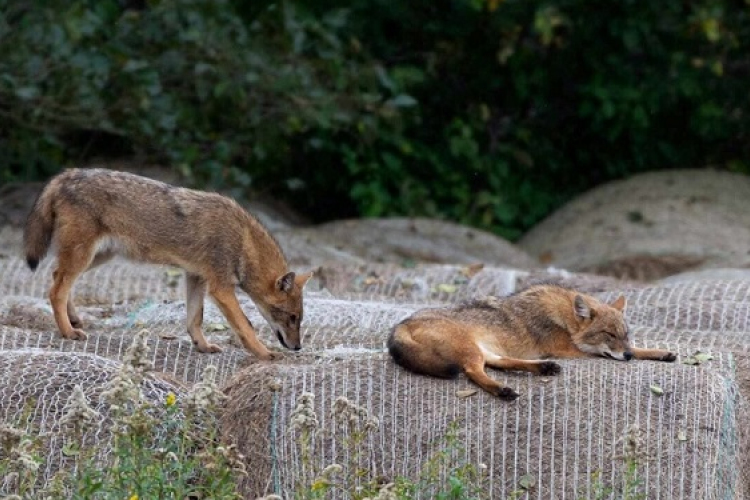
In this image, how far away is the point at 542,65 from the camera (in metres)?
20.5

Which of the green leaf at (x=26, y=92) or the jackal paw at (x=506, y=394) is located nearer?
the jackal paw at (x=506, y=394)

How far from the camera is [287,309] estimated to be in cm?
977

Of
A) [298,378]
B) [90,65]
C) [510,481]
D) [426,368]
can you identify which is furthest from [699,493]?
[90,65]

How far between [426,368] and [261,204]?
38.3ft

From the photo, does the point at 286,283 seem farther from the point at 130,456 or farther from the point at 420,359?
the point at 130,456

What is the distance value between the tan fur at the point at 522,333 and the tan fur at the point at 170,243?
60.2 inches

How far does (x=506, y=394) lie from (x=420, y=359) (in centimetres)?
47

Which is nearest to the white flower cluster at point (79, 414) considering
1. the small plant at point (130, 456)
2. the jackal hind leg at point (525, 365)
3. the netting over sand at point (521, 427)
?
the small plant at point (130, 456)

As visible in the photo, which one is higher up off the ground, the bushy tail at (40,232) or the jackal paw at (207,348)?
the bushy tail at (40,232)

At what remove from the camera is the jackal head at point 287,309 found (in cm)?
973

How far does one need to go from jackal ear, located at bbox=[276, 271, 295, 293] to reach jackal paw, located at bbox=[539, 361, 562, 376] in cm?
237

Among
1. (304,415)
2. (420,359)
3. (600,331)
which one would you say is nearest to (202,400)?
(304,415)

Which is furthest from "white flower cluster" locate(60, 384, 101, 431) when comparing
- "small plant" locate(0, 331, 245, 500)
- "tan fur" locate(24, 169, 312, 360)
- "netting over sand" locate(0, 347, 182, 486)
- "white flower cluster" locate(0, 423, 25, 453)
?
"tan fur" locate(24, 169, 312, 360)

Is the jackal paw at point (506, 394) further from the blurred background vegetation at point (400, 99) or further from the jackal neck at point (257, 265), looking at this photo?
the blurred background vegetation at point (400, 99)
